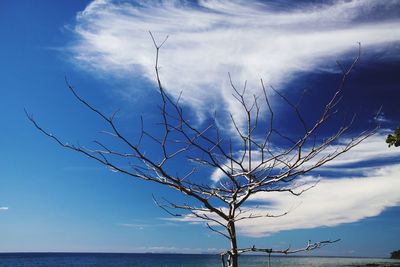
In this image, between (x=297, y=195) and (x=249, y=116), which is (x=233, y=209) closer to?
(x=297, y=195)

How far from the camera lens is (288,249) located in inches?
85.0

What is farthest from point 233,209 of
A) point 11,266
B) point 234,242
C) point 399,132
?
point 11,266

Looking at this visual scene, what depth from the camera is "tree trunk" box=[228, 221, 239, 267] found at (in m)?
2.07

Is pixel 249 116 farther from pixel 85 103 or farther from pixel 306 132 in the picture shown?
pixel 85 103

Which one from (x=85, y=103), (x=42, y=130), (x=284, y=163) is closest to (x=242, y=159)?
(x=284, y=163)

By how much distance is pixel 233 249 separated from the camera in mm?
2096

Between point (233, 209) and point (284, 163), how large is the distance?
44cm

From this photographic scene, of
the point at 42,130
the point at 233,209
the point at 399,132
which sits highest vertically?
the point at 399,132

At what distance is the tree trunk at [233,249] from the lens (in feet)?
6.80

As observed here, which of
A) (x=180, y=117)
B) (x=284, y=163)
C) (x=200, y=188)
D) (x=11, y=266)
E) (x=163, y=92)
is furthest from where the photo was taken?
(x=11, y=266)

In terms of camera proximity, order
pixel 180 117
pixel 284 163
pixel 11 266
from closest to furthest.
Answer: pixel 180 117
pixel 284 163
pixel 11 266

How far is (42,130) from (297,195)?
164 cm

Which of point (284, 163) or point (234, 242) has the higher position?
point (284, 163)

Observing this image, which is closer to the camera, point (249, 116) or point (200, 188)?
point (249, 116)
